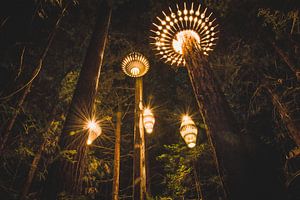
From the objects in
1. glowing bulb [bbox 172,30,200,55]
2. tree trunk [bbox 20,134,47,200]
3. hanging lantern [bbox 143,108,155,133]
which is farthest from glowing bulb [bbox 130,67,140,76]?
tree trunk [bbox 20,134,47,200]

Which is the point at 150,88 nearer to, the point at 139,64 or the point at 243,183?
the point at 139,64

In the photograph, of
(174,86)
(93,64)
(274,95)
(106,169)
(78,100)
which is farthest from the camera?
(174,86)

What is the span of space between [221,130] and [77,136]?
2.38 metres

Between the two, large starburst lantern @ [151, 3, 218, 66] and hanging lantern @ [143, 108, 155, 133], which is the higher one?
large starburst lantern @ [151, 3, 218, 66]

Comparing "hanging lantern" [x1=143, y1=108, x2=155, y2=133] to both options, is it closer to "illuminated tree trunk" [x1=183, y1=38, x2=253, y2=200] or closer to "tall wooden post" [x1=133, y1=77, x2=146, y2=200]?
"tall wooden post" [x1=133, y1=77, x2=146, y2=200]

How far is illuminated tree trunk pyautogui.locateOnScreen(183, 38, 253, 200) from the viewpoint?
2.37 m

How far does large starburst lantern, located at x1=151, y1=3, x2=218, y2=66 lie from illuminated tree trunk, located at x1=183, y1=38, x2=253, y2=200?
0.91m

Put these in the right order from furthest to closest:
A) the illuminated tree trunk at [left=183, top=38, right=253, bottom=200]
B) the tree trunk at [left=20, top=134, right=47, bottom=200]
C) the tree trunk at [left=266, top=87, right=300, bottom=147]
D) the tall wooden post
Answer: the tree trunk at [left=20, top=134, right=47, bottom=200] < the tree trunk at [left=266, top=87, right=300, bottom=147] < the tall wooden post < the illuminated tree trunk at [left=183, top=38, right=253, bottom=200]

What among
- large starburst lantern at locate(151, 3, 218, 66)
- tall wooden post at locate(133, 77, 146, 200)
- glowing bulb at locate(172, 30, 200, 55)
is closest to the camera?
glowing bulb at locate(172, 30, 200, 55)

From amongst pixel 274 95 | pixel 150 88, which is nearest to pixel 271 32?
pixel 274 95

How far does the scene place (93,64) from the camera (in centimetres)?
520

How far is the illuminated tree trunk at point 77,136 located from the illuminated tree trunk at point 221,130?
6.76ft

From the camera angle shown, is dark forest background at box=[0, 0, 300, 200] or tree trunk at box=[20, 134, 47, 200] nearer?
dark forest background at box=[0, 0, 300, 200]

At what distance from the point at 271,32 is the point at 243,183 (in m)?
6.50
